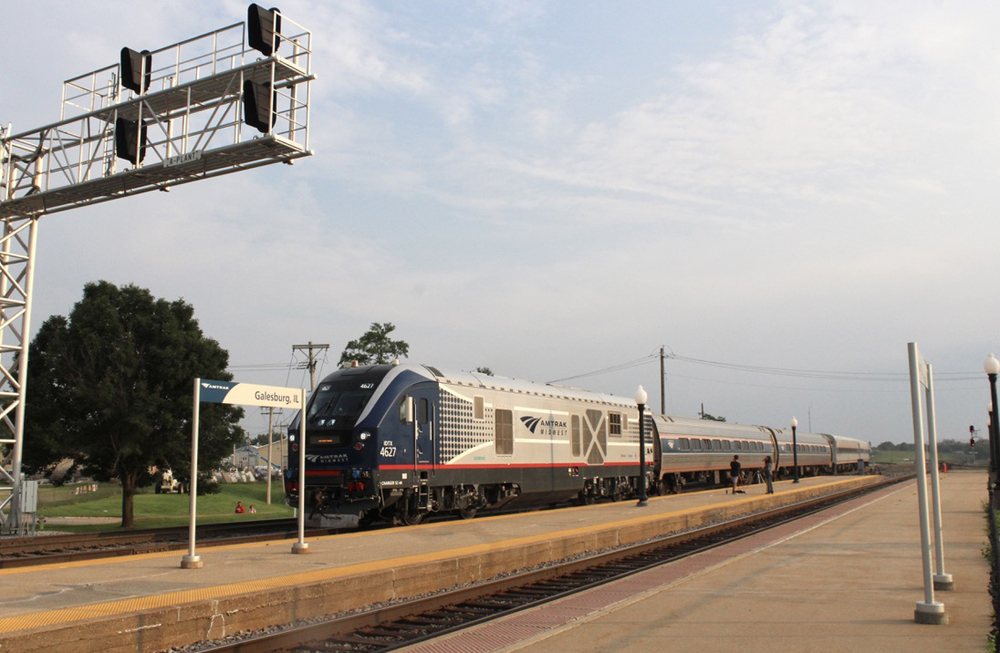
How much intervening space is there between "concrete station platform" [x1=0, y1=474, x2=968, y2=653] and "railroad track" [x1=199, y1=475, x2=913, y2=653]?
19.8 inches

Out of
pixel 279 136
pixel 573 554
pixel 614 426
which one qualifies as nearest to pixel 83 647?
pixel 573 554

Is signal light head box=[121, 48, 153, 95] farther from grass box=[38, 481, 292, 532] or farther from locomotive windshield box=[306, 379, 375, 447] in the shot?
grass box=[38, 481, 292, 532]

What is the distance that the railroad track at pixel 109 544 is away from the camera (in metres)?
13.4

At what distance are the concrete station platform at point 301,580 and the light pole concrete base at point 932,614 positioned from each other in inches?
9.7

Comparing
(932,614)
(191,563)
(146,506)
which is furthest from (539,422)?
(146,506)

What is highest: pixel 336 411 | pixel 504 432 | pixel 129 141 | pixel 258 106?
pixel 129 141

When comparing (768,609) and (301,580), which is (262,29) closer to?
(301,580)

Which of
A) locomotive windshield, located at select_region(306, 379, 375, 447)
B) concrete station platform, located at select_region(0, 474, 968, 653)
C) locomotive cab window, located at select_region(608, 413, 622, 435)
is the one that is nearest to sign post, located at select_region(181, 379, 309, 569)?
concrete station platform, located at select_region(0, 474, 968, 653)

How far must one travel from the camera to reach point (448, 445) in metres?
18.5

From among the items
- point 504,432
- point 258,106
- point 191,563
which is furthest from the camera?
point 504,432

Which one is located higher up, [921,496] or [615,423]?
[615,423]

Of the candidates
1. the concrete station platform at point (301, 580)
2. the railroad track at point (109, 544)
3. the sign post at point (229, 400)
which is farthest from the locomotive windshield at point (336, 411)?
the sign post at point (229, 400)

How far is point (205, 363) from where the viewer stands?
27781 millimetres

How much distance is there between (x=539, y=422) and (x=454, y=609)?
12478mm
